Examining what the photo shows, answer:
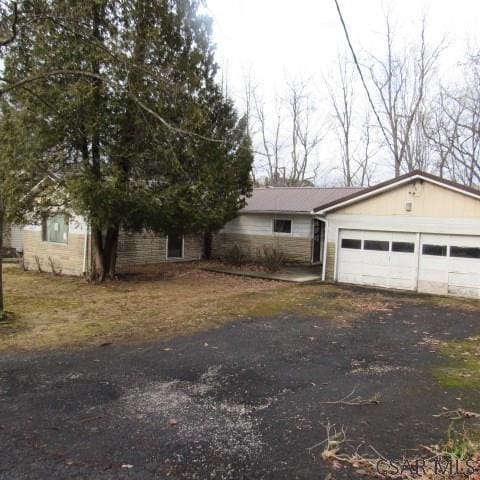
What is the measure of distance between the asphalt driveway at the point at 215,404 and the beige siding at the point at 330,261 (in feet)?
22.1

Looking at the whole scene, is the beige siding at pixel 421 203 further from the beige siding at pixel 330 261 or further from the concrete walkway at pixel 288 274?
the concrete walkway at pixel 288 274

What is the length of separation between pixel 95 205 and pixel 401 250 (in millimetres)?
9067

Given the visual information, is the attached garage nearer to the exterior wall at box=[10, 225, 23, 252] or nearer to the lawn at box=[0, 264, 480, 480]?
the lawn at box=[0, 264, 480, 480]

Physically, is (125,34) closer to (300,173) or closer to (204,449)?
(204,449)

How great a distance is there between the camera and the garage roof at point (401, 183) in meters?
11.8

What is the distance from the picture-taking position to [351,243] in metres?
14.2

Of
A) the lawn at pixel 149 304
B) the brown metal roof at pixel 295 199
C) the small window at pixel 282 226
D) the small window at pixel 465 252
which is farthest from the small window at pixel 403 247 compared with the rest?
the small window at pixel 282 226

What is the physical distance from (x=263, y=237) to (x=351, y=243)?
6.39 meters

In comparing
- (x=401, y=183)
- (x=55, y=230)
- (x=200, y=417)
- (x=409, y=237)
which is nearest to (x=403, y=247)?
(x=409, y=237)

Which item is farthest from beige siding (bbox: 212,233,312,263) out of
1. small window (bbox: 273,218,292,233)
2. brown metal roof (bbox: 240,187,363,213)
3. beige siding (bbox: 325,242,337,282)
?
beige siding (bbox: 325,242,337,282)

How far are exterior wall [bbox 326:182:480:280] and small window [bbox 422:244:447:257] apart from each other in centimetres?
45

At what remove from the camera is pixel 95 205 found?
36.7ft

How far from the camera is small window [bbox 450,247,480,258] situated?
1184 cm

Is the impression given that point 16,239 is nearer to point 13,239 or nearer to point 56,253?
point 13,239
